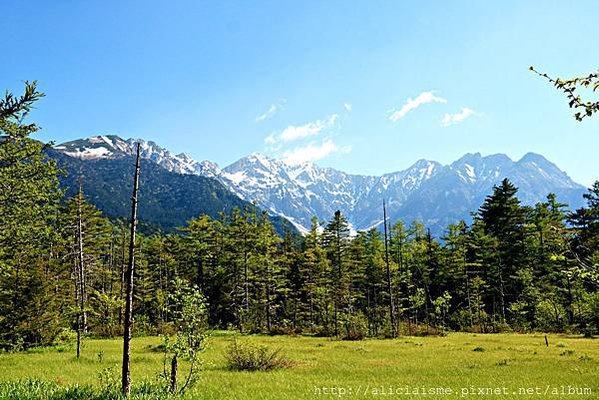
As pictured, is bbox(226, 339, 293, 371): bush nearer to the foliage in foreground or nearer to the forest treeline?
the foliage in foreground

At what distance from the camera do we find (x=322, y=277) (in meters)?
51.7

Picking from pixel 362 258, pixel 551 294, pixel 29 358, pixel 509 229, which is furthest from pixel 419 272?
pixel 29 358

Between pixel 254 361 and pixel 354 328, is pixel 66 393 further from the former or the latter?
pixel 354 328

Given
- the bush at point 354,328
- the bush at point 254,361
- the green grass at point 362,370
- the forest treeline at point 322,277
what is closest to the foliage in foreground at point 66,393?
the green grass at point 362,370

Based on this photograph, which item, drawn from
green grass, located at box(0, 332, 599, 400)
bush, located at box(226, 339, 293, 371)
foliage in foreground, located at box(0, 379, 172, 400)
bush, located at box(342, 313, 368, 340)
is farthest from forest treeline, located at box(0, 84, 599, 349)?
foliage in foreground, located at box(0, 379, 172, 400)

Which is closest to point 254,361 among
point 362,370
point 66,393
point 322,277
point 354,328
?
point 362,370

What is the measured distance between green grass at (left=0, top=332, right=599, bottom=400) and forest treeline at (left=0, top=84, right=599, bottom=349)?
878cm

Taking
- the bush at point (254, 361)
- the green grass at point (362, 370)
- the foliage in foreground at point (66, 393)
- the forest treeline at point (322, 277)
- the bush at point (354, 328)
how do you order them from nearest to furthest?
the foliage in foreground at point (66, 393) < the green grass at point (362, 370) < the bush at point (254, 361) < the forest treeline at point (322, 277) < the bush at point (354, 328)

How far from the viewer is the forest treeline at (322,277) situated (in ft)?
115

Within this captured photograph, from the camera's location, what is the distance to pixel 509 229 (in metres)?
60.6

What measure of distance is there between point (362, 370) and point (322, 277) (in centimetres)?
3131

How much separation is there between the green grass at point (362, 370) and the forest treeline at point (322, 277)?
28.8 feet

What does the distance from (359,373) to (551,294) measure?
38.1 metres

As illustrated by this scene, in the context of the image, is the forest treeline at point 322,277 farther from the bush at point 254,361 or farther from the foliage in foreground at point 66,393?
the foliage in foreground at point 66,393
